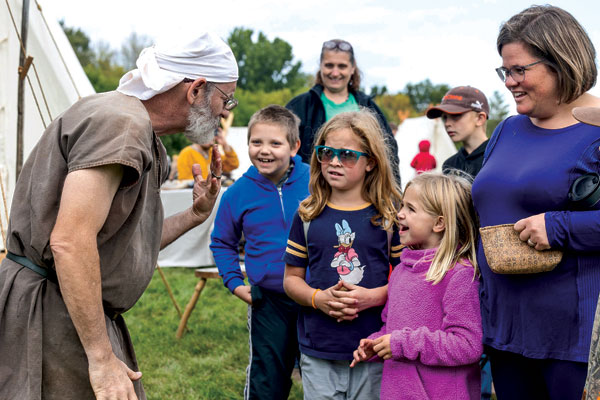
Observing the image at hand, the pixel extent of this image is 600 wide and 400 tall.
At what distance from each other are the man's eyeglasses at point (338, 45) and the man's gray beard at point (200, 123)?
Answer: 7.67ft

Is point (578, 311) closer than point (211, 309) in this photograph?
Yes

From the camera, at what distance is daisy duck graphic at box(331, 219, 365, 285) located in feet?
9.04

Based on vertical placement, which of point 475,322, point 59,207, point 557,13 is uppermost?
point 557,13

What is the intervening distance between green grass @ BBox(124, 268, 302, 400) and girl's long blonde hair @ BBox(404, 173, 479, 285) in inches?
86.8

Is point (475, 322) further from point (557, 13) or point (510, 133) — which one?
point (557, 13)

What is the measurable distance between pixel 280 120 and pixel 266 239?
66 centimetres

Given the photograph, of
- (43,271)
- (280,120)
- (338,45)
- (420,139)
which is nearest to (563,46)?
(280,120)

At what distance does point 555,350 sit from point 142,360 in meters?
3.74

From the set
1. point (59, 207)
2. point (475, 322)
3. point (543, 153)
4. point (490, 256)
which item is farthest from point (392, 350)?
point (59, 207)

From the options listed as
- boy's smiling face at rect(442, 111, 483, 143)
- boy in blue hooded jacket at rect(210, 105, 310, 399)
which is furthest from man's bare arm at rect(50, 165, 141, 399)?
boy's smiling face at rect(442, 111, 483, 143)

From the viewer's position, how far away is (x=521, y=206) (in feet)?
6.97

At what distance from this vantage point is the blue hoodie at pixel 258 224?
3297 mm

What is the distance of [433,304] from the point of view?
8.00ft

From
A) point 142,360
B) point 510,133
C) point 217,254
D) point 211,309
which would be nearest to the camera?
point 510,133
